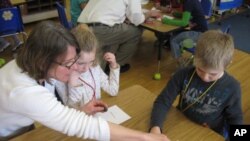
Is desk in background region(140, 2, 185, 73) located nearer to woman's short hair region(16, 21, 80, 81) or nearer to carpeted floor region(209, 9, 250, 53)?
carpeted floor region(209, 9, 250, 53)

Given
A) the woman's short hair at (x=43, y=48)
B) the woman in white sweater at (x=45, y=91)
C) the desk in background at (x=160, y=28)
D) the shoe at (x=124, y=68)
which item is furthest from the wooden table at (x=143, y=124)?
the shoe at (x=124, y=68)

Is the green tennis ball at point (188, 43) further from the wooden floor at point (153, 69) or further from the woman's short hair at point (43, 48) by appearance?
the woman's short hair at point (43, 48)

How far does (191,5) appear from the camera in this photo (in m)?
2.74

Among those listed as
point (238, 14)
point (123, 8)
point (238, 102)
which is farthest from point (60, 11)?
point (238, 14)

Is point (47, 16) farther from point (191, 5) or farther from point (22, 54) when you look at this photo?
point (22, 54)

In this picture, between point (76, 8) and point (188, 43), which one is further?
point (76, 8)

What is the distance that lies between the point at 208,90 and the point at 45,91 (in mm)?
777

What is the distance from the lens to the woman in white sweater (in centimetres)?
93

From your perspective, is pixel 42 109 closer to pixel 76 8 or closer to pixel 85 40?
pixel 85 40

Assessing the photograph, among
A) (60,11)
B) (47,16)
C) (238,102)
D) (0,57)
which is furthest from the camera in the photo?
(47,16)

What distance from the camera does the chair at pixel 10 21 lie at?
2.92 metres

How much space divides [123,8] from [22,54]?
194cm

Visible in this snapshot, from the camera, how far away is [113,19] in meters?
2.84

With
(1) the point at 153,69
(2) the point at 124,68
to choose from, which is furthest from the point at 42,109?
(1) the point at 153,69
